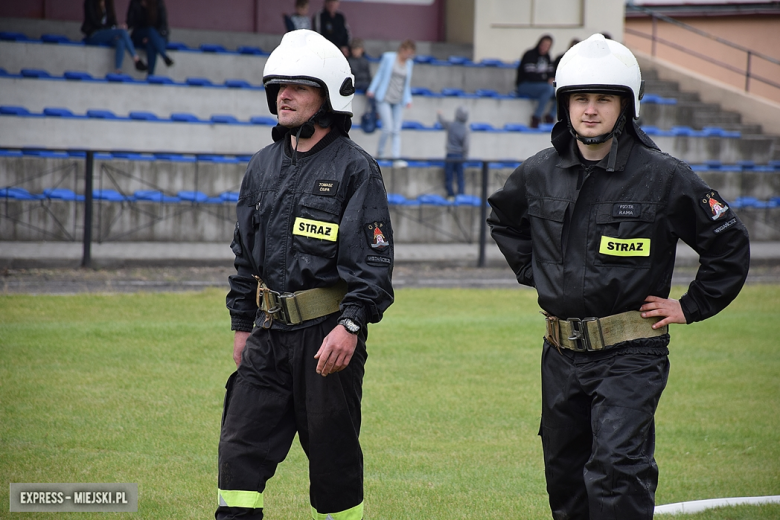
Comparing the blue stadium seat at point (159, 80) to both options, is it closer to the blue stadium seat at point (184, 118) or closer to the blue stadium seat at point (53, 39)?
the blue stadium seat at point (184, 118)

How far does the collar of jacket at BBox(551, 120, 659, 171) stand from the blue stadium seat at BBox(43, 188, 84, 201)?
10613 millimetres

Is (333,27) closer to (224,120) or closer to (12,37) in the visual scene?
(224,120)

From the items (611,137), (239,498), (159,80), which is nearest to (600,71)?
(611,137)

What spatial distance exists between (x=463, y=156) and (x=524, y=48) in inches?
345

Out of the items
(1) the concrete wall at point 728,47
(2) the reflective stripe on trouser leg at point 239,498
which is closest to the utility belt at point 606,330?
(2) the reflective stripe on trouser leg at point 239,498

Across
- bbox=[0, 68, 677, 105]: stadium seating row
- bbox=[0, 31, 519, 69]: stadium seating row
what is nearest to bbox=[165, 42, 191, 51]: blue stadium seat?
bbox=[0, 31, 519, 69]: stadium seating row

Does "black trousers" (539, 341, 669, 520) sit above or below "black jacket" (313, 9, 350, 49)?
below

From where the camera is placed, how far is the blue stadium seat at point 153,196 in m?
14.0

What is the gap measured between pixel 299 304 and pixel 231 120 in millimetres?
13937

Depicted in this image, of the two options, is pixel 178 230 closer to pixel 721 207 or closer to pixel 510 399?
pixel 510 399

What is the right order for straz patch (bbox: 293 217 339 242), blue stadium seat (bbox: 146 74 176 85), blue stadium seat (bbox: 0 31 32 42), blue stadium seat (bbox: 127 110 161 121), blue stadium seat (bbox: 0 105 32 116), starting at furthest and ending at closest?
blue stadium seat (bbox: 0 31 32 42)
blue stadium seat (bbox: 146 74 176 85)
blue stadium seat (bbox: 127 110 161 121)
blue stadium seat (bbox: 0 105 32 116)
straz patch (bbox: 293 217 339 242)

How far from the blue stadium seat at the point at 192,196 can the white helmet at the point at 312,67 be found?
10305 millimetres

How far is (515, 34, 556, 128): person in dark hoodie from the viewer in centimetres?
1952

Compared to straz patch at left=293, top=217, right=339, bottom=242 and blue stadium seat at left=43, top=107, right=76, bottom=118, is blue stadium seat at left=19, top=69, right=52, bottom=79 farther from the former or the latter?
straz patch at left=293, top=217, right=339, bottom=242
